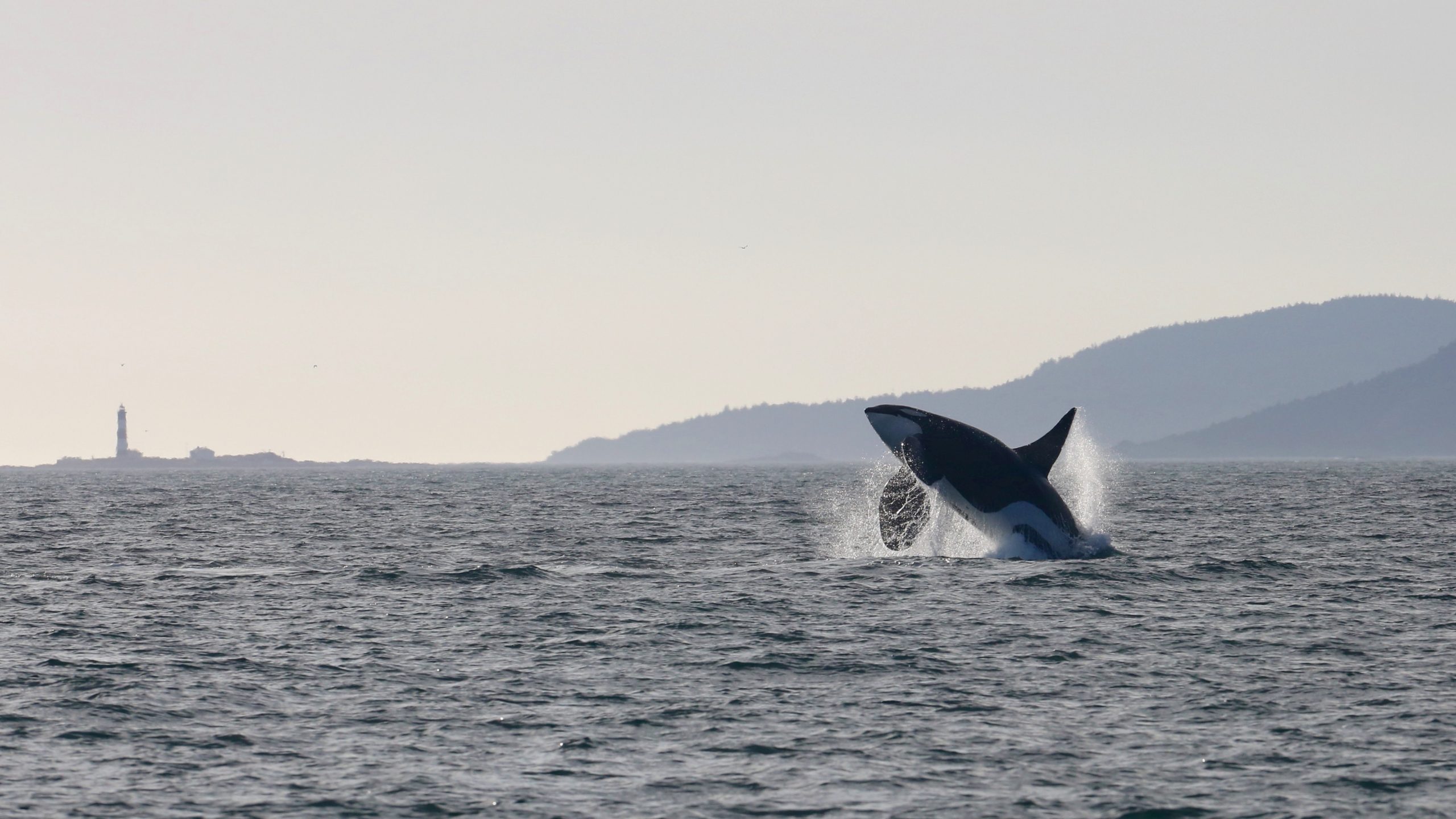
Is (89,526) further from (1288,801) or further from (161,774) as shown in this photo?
(1288,801)

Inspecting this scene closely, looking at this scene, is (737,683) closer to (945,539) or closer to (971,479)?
(971,479)

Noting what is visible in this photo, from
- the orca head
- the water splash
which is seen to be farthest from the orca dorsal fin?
the orca head

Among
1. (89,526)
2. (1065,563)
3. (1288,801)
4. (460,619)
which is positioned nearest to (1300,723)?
(1288,801)

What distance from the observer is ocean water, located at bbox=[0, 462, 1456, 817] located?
15.4 metres

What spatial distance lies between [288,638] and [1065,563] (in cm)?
1723

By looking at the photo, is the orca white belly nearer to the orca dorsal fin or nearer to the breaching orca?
the breaching orca

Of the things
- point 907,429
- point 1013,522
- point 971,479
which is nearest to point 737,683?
point 907,429

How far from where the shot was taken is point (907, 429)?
30344 mm

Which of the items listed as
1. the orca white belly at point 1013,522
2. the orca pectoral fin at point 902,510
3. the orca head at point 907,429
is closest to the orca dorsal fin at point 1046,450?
the orca white belly at point 1013,522

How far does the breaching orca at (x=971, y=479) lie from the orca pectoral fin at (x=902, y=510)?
0.05 feet

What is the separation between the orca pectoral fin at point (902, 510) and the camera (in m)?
32.1

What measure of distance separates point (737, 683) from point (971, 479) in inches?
436

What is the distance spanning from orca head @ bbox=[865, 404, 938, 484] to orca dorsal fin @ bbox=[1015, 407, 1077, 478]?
6.86 feet

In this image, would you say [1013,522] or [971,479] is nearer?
[971,479]
